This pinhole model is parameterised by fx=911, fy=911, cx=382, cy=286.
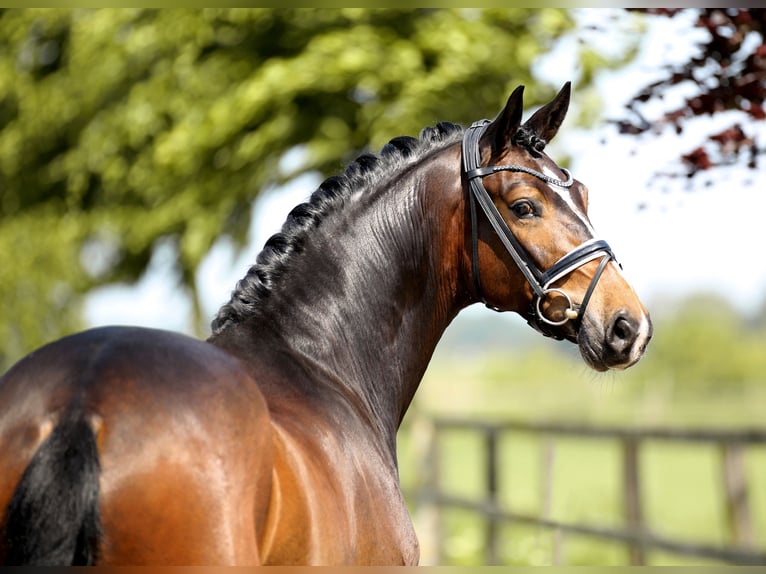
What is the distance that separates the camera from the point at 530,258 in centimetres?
320

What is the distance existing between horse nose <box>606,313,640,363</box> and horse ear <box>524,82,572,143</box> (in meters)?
0.78

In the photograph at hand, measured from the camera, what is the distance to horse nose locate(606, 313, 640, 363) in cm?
304

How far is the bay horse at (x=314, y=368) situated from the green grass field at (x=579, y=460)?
53 cm

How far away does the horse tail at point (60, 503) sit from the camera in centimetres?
198

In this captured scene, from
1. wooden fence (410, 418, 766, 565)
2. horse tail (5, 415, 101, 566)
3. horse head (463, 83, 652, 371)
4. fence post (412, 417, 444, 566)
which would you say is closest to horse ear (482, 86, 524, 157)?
horse head (463, 83, 652, 371)

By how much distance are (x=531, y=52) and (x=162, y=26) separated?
338 cm

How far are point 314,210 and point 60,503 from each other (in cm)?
153

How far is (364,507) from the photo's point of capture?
273 centimetres

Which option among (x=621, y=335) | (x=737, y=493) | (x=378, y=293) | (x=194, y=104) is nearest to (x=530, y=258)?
(x=621, y=335)

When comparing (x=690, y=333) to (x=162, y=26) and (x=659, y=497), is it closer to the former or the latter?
(x=659, y=497)

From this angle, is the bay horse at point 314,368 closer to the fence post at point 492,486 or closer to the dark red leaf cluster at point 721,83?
the dark red leaf cluster at point 721,83

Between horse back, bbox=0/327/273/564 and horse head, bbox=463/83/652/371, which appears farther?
horse head, bbox=463/83/652/371

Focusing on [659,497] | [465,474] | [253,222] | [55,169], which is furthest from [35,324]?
[465,474]

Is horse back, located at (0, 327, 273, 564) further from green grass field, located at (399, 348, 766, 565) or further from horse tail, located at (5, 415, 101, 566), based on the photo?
green grass field, located at (399, 348, 766, 565)
